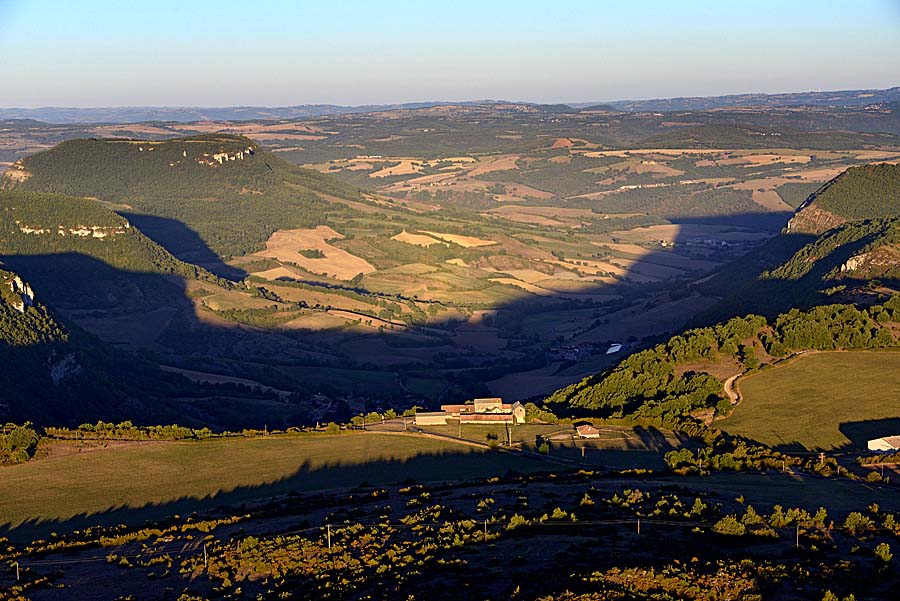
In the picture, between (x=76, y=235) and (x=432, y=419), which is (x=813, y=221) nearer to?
(x=432, y=419)

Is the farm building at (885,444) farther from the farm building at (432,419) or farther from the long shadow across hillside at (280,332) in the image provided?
the long shadow across hillside at (280,332)

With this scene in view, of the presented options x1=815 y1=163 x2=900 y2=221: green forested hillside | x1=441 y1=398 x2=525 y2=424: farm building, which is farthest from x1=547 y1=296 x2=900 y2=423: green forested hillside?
x1=815 y1=163 x2=900 y2=221: green forested hillside

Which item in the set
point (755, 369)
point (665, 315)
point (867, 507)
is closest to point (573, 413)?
point (755, 369)

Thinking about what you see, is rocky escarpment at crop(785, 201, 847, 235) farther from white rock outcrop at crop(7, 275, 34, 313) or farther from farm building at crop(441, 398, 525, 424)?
white rock outcrop at crop(7, 275, 34, 313)

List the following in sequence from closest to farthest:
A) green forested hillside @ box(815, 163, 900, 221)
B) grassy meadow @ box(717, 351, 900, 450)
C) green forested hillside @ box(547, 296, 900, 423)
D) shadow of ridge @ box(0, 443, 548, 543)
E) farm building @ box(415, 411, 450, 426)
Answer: shadow of ridge @ box(0, 443, 548, 543)
grassy meadow @ box(717, 351, 900, 450)
farm building @ box(415, 411, 450, 426)
green forested hillside @ box(547, 296, 900, 423)
green forested hillside @ box(815, 163, 900, 221)

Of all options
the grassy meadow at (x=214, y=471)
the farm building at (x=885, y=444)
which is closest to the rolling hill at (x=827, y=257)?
the farm building at (x=885, y=444)
